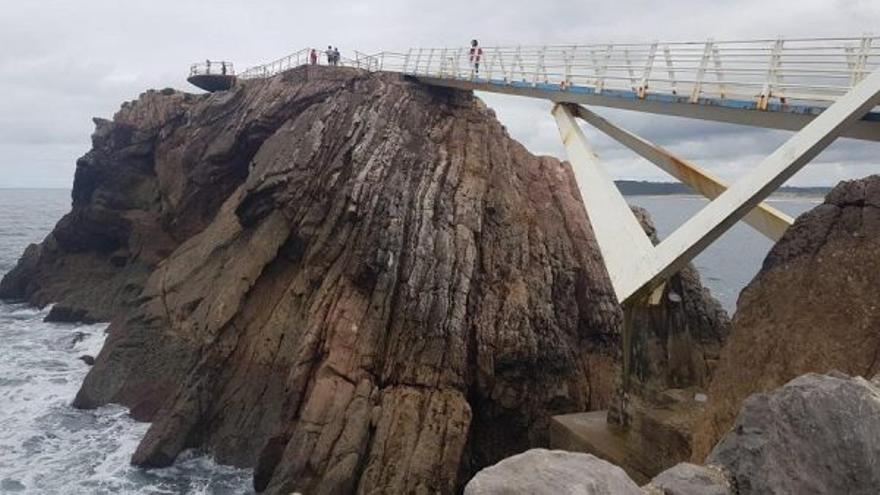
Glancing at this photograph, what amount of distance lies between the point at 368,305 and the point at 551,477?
15.5 meters

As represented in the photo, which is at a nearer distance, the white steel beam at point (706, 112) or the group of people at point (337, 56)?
the white steel beam at point (706, 112)

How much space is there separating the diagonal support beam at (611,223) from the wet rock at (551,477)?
8398mm

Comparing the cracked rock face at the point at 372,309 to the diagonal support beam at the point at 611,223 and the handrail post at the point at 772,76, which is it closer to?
the diagonal support beam at the point at 611,223

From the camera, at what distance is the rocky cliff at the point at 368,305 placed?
17.6m

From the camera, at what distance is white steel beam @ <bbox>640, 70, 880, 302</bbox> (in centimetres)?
996

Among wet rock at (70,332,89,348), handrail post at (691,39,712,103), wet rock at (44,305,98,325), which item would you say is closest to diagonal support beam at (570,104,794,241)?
handrail post at (691,39,712,103)

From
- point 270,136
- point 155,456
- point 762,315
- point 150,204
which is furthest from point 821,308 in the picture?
point 150,204

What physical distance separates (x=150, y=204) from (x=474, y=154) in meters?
21.5

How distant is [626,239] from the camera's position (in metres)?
13.5

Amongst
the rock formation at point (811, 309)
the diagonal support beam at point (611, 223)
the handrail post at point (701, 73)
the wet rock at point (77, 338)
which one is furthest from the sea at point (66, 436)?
the handrail post at point (701, 73)

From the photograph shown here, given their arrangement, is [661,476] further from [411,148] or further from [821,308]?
[411,148]

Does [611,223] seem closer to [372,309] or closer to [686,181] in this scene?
[686,181]

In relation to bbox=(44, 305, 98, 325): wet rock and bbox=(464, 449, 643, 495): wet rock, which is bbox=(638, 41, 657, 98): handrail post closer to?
bbox=(464, 449, 643, 495): wet rock

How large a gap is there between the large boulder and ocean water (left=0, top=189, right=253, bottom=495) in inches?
625
